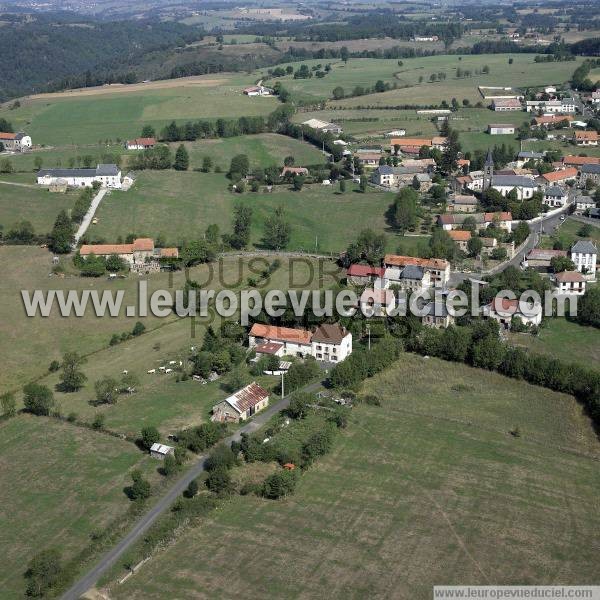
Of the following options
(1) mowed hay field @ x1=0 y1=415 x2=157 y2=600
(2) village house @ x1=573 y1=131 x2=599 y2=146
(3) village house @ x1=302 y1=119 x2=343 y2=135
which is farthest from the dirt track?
(1) mowed hay field @ x1=0 y1=415 x2=157 y2=600

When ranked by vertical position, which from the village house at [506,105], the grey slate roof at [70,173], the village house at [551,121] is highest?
the village house at [506,105]

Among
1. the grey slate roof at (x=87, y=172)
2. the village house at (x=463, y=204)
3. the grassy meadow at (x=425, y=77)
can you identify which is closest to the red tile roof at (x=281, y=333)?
the village house at (x=463, y=204)

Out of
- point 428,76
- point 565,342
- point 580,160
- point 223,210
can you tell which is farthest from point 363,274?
point 428,76

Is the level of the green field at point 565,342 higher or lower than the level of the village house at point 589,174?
lower

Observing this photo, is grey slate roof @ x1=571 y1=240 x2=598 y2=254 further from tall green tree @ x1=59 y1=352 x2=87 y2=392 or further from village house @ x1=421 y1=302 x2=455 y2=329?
tall green tree @ x1=59 y1=352 x2=87 y2=392

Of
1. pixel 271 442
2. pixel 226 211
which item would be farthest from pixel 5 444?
pixel 226 211

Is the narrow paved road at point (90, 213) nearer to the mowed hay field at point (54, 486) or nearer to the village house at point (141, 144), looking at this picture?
the village house at point (141, 144)
